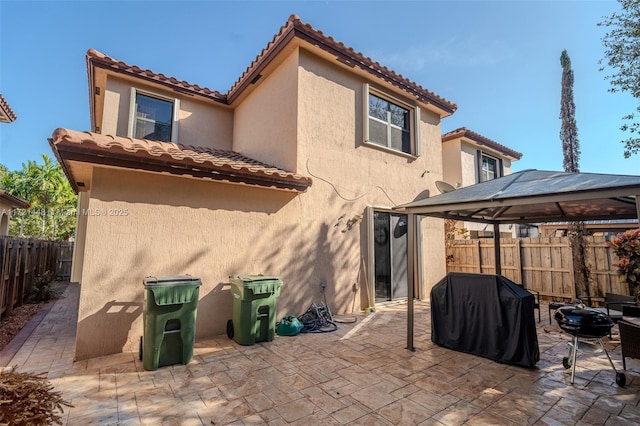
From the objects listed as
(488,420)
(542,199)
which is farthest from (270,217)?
(488,420)

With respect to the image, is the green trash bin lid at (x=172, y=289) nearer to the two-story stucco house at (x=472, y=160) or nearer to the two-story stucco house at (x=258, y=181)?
the two-story stucco house at (x=258, y=181)

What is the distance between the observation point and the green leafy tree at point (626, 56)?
344 inches

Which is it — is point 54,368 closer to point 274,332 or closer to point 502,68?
point 274,332

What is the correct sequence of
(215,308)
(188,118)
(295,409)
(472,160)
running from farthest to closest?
(472,160) < (188,118) < (215,308) < (295,409)

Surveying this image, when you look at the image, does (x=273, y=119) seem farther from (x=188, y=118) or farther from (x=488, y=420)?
(x=488, y=420)

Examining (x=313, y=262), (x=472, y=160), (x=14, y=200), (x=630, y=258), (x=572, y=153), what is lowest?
(x=313, y=262)

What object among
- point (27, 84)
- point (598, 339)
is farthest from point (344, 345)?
point (27, 84)

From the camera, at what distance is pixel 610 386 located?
4.11 meters

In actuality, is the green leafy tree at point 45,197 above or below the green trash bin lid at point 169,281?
above

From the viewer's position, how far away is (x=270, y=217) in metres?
7.18

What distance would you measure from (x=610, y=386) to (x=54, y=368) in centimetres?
827

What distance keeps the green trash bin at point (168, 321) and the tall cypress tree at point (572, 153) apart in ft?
37.8

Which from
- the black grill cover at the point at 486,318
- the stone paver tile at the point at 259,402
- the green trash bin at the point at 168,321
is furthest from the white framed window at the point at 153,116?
the black grill cover at the point at 486,318

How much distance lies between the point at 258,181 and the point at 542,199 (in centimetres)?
521
